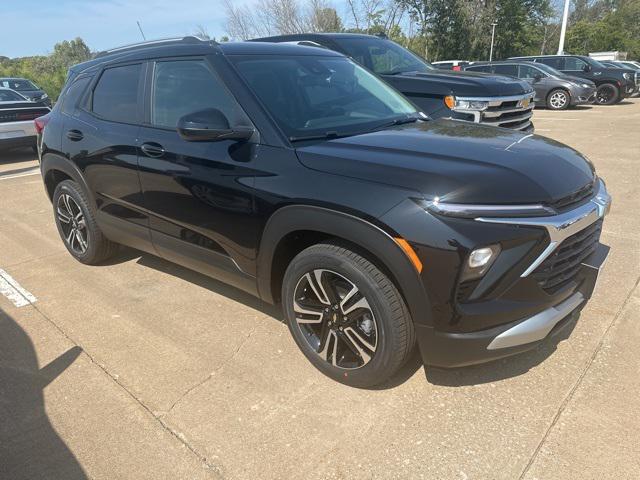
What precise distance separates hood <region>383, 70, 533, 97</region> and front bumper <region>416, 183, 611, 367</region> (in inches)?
162

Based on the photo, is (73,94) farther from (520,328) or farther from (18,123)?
(18,123)

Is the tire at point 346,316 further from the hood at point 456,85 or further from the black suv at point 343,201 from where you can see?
the hood at point 456,85

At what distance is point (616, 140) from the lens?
32.6ft

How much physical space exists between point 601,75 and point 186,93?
60.4ft

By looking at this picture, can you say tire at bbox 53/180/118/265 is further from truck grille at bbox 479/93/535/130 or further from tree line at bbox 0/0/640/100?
tree line at bbox 0/0/640/100

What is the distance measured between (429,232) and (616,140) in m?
9.67

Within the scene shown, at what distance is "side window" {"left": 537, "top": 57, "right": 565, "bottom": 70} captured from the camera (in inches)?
717

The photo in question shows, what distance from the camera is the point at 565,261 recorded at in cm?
233

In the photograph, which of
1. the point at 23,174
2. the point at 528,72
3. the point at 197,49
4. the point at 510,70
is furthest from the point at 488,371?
the point at 528,72

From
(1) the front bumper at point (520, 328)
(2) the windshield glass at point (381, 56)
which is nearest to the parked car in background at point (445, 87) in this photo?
(2) the windshield glass at point (381, 56)

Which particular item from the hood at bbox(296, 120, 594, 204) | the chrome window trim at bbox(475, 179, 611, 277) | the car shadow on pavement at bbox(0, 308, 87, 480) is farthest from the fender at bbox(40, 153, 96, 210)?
the chrome window trim at bbox(475, 179, 611, 277)

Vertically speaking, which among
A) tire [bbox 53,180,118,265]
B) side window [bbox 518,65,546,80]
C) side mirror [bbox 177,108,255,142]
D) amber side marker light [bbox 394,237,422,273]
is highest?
side mirror [bbox 177,108,255,142]

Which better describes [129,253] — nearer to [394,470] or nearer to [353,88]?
[353,88]

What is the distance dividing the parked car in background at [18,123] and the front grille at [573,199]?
10507 mm
